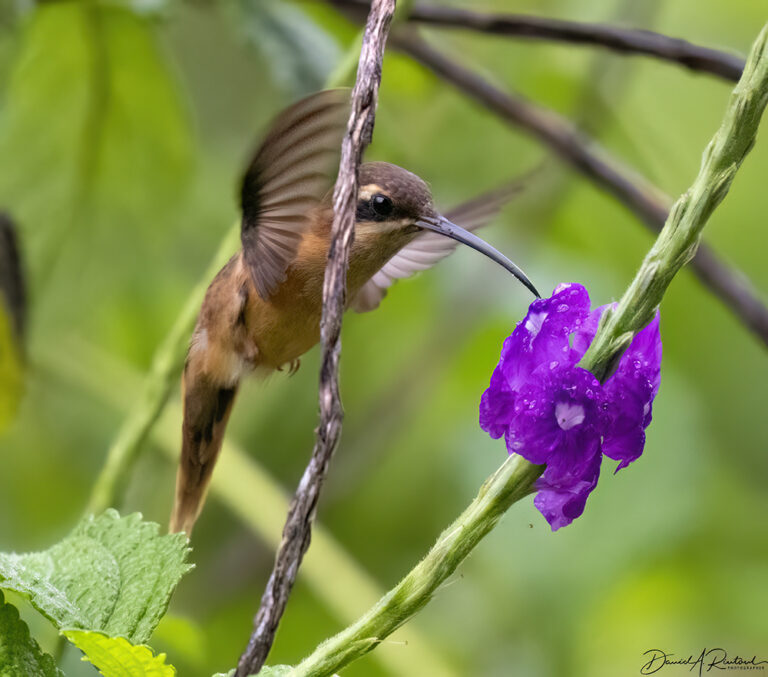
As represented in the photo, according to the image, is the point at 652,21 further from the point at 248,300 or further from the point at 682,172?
the point at 248,300

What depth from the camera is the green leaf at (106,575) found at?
0.89 meters

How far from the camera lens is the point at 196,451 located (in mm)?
1453

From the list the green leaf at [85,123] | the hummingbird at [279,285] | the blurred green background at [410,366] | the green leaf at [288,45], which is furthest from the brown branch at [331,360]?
the green leaf at [85,123]

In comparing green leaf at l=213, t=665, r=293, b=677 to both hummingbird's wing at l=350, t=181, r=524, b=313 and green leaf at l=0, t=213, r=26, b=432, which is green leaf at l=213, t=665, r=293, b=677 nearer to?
hummingbird's wing at l=350, t=181, r=524, b=313

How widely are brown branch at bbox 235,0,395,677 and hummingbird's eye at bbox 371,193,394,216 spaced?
2.07ft

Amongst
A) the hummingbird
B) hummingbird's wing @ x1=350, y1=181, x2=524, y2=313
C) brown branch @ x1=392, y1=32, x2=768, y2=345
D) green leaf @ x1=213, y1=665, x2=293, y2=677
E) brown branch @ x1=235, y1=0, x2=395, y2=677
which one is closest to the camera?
brown branch @ x1=235, y1=0, x2=395, y2=677

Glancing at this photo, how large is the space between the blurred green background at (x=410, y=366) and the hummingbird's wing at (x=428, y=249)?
0.48 metres

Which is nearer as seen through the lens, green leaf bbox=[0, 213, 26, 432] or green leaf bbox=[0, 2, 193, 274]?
green leaf bbox=[0, 213, 26, 432]

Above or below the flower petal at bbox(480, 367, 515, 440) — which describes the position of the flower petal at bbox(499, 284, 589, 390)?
above

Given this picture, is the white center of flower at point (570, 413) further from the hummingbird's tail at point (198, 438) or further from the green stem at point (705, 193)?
the hummingbird's tail at point (198, 438)

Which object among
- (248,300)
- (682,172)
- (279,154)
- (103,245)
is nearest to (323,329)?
(279,154)

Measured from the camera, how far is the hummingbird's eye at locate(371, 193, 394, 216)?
1349 mm

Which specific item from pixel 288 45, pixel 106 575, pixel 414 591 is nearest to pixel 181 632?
pixel 106 575

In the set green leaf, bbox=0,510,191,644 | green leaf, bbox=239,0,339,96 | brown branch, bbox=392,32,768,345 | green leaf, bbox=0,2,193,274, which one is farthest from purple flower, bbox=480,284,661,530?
green leaf, bbox=0,2,193,274
